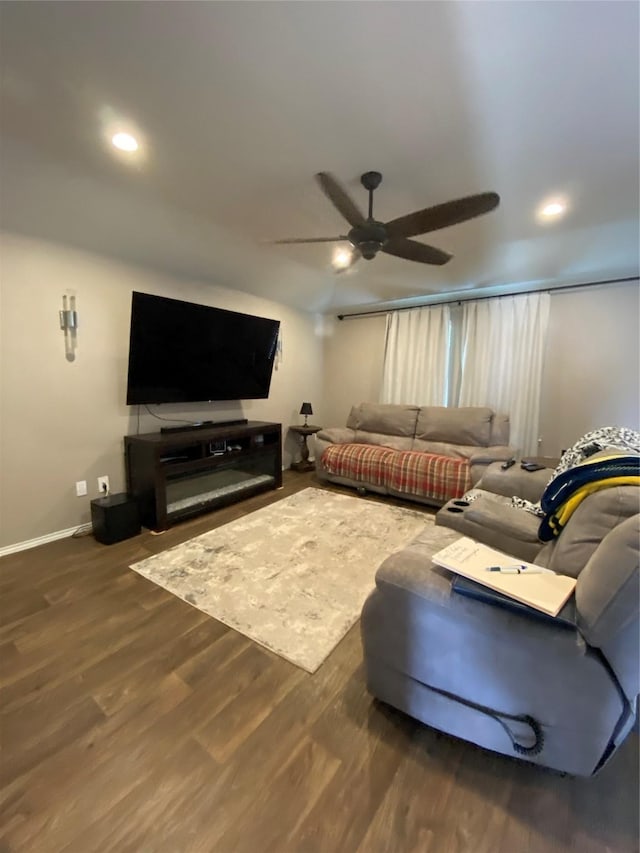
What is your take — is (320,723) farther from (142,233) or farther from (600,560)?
(142,233)

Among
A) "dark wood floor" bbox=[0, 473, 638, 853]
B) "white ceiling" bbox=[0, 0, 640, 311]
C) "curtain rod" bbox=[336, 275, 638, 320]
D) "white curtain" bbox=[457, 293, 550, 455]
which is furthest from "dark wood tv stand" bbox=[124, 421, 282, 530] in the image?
"white curtain" bbox=[457, 293, 550, 455]

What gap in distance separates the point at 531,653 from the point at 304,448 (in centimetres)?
396

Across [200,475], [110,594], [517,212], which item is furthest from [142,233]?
[517,212]

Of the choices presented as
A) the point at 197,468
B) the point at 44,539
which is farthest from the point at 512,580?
the point at 44,539

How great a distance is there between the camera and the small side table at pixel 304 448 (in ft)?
15.5

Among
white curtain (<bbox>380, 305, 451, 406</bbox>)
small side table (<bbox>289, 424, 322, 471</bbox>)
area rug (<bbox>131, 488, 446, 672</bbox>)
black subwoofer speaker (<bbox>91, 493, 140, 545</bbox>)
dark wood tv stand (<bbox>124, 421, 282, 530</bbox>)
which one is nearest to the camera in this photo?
area rug (<bbox>131, 488, 446, 672</bbox>)

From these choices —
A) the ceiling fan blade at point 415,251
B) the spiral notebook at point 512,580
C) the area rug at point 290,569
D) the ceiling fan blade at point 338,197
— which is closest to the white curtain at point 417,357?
the area rug at point 290,569

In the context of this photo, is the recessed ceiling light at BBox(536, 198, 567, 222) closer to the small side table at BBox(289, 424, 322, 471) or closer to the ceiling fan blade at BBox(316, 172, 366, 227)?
the ceiling fan blade at BBox(316, 172, 366, 227)

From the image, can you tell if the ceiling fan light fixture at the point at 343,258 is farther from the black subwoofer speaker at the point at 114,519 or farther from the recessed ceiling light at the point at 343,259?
the black subwoofer speaker at the point at 114,519

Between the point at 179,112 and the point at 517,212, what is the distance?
2269 millimetres

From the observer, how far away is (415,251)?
229 cm

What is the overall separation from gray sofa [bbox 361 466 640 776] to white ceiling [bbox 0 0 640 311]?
1.69 metres

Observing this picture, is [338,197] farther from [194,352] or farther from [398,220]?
[194,352]

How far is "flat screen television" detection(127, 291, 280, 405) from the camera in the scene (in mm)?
2920
